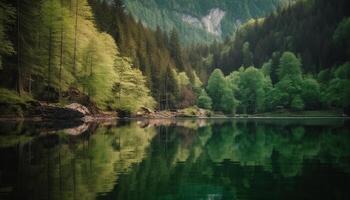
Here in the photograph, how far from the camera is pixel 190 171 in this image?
71.3ft

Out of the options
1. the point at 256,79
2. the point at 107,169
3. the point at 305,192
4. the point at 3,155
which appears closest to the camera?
the point at 305,192

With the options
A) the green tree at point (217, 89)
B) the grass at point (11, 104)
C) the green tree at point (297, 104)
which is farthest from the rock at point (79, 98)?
the green tree at point (217, 89)

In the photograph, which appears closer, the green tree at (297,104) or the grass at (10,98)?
the grass at (10,98)

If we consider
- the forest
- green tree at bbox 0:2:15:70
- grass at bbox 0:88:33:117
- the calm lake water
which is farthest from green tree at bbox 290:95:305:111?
the calm lake water

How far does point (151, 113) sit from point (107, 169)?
311 feet

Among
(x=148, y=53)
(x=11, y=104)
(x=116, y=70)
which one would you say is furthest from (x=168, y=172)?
(x=148, y=53)

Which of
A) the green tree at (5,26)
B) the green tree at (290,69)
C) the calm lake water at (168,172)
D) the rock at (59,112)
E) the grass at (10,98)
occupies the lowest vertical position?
the calm lake water at (168,172)

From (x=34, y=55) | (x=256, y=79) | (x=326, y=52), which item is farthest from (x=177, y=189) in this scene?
(x=326, y=52)

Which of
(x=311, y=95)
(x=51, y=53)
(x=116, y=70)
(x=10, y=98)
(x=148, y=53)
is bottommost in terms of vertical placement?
(x=10, y=98)

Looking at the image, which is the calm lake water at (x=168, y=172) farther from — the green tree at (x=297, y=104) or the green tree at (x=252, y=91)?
the green tree at (x=252, y=91)

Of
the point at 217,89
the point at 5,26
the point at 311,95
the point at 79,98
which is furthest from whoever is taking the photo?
the point at 217,89

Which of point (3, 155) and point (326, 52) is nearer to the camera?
point (3, 155)

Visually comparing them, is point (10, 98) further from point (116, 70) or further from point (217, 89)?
point (217, 89)

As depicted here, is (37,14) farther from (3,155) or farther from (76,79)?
(3,155)
